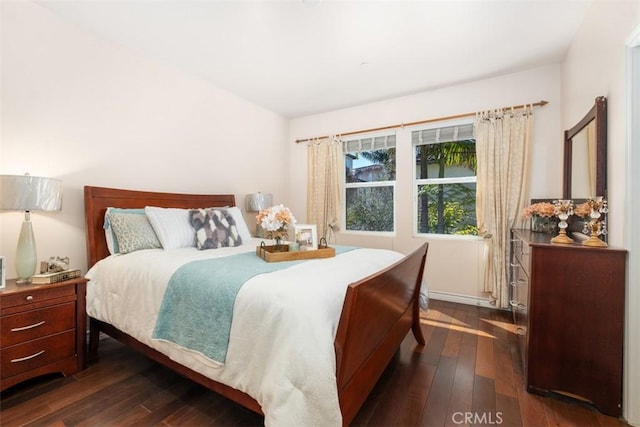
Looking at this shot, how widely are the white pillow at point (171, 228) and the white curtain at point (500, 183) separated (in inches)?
120

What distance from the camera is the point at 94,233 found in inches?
89.7

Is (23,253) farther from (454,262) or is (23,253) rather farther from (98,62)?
(454,262)

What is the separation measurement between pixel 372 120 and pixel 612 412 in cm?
347

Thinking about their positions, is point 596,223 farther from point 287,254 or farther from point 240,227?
point 240,227

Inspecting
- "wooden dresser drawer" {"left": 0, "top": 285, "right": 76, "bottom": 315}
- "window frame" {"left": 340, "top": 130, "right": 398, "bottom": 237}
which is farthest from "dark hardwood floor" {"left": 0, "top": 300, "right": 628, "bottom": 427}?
"window frame" {"left": 340, "top": 130, "right": 398, "bottom": 237}

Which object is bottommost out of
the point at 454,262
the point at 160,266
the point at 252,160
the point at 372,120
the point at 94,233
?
the point at 454,262

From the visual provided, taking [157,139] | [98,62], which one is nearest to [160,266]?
[157,139]

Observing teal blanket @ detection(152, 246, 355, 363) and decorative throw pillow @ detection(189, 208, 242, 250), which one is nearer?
teal blanket @ detection(152, 246, 355, 363)

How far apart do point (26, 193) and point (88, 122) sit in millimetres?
929

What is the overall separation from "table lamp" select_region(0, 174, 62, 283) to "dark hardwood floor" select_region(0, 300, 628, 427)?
0.76 meters

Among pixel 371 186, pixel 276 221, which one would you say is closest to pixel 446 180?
pixel 371 186

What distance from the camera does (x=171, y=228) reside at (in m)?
2.38

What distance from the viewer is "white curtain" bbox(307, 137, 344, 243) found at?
410 cm

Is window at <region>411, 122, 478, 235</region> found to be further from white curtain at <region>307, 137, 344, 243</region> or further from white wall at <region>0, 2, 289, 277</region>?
white wall at <region>0, 2, 289, 277</region>
